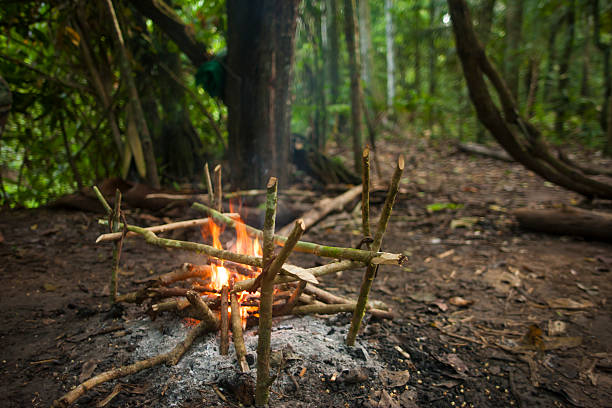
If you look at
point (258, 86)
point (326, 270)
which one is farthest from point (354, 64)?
point (326, 270)

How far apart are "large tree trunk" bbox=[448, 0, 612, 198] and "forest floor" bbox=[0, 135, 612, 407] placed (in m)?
0.72

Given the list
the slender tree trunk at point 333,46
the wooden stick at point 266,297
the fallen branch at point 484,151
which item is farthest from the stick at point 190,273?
the fallen branch at point 484,151

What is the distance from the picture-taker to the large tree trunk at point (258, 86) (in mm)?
4359

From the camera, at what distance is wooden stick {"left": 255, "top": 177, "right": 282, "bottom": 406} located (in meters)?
1.24

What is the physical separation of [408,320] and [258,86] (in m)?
3.31

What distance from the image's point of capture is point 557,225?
4.11m

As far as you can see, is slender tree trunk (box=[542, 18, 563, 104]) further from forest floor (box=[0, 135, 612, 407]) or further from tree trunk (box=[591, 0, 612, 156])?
forest floor (box=[0, 135, 612, 407])

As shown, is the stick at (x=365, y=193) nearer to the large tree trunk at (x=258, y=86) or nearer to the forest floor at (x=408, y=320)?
the forest floor at (x=408, y=320)

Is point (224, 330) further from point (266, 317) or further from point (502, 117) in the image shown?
point (502, 117)

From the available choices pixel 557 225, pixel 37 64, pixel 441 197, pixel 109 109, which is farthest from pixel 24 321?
pixel 441 197

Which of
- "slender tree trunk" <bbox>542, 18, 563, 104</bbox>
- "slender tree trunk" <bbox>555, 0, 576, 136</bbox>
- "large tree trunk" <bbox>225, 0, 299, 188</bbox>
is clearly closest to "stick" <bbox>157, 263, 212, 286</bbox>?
"large tree trunk" <bbox>225, 0, 299, 188</bbox>

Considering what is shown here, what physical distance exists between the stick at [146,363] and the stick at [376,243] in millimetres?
766

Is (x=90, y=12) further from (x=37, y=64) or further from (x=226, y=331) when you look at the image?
(x=226, y=331)

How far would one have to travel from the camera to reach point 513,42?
8.57 metres
